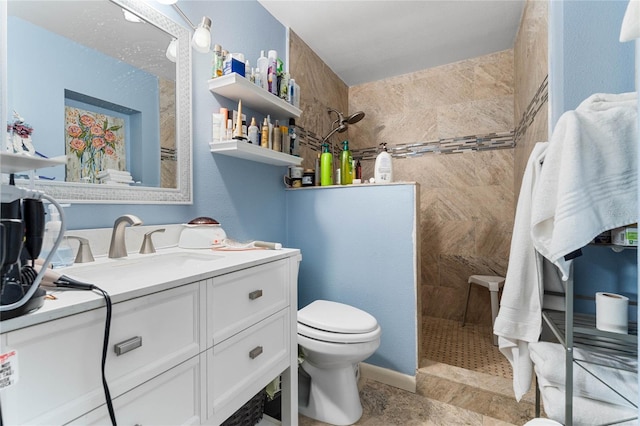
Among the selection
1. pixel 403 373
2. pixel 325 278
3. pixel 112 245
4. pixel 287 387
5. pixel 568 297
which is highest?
pixel 112 245

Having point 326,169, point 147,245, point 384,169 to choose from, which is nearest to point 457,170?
point 384,169

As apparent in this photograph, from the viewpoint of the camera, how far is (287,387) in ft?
4.07

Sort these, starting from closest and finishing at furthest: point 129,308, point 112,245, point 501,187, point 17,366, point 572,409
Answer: point 17,366
point 129,308
point 572,409
point 112,245
point 501,187

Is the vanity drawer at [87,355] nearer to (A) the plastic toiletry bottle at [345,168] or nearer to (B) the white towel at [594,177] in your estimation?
(B) the white towel at [594,177]

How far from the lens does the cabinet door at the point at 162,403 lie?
0.63 meters

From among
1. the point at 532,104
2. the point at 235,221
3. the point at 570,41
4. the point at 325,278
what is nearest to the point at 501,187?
the point at 532,104

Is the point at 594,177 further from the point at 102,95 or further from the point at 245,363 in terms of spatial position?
the point at 102,95

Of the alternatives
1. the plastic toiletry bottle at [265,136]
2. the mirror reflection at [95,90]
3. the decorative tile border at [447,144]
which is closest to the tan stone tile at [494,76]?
the decorative tile border at [447,144]

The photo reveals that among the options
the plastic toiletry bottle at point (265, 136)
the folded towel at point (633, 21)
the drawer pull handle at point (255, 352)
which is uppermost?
the plastic toiletry bottle at point (265, 136)

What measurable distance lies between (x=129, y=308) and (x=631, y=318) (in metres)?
1.70

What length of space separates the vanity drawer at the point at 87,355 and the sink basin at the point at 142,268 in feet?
0.35

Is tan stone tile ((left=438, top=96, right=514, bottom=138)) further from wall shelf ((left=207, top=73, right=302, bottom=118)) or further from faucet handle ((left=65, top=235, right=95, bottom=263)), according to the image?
faucet handle ((left=65, top=235, right=95, bottom=263))

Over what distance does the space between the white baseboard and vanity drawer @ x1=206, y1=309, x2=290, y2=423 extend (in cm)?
81

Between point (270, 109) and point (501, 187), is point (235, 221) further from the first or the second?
point (501, 187)
